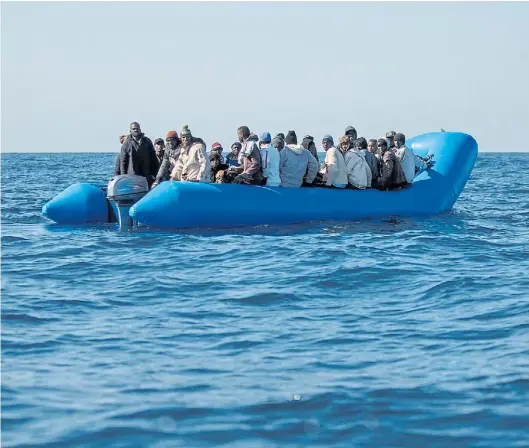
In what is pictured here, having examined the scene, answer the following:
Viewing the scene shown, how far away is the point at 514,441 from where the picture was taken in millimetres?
4586

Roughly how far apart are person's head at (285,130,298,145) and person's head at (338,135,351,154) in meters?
0.68

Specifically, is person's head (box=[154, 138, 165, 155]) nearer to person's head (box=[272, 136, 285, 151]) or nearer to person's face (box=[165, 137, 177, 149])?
person's face (box=[165, 137, 177, 149])

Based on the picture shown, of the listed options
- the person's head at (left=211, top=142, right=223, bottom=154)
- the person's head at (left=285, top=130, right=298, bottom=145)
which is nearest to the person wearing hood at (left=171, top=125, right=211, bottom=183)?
the person's head at (left=211, top=142, right=223, bottom=154)

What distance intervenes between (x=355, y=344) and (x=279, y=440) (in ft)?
5.90

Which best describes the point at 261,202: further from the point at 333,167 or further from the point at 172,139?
the point at 172,139

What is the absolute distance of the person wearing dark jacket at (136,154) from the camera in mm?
13023

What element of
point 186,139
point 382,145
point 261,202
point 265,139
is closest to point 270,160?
point 265,139

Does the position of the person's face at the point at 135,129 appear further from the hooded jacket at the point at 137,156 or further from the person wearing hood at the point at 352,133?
the person wearing hood at the point at 352,133

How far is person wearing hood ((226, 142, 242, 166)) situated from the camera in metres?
13.8

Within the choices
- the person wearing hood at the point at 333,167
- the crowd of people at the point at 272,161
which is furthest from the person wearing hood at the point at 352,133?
the person wearing hood at the point at 333,167

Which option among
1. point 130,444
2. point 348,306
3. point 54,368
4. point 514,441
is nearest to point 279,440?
point 130,444

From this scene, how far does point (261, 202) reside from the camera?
1280 centimetres

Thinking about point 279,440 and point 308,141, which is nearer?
point 279,440

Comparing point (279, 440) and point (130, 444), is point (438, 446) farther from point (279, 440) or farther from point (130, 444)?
point (130, 444)
